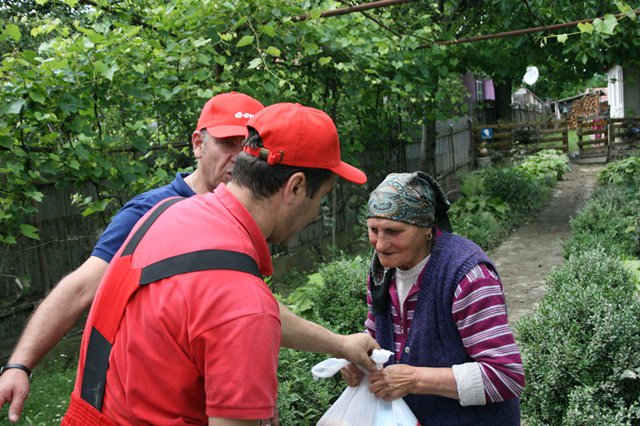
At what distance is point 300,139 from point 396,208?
96 centimetres

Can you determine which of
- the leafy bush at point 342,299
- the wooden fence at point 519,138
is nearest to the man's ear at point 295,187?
the leafy bush at point 342,299

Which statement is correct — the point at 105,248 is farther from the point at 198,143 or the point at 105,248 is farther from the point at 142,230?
the point at 142,230

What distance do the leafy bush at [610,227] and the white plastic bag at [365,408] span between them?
15.8 feet

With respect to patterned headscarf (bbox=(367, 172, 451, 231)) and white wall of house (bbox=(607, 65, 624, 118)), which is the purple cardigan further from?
white wall of house (bbox=(607, 65, 624, 118))

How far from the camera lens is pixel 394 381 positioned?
8.08 feet

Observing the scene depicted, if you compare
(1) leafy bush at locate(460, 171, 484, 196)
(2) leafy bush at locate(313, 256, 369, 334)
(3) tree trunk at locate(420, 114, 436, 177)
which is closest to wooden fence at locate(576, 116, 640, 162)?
(1) leafy bush at locate(460, 171, 484, 196)

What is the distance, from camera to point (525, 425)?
449cm

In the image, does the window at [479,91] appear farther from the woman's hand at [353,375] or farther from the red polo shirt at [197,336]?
the red polo shirt at [197,336]

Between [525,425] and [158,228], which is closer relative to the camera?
[158,228]

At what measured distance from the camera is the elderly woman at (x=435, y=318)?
237 cm

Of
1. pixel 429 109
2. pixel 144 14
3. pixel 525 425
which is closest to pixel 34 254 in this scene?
pixel 144 14

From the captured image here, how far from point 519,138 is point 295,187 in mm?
24717

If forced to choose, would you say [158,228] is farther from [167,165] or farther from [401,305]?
[167,165]

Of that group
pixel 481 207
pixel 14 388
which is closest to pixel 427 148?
pixel 481 207
